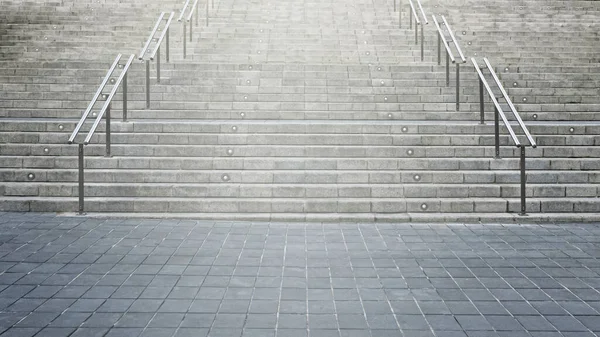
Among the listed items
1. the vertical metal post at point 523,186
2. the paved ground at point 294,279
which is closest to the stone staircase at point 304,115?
the vertical metal post at point 523,186

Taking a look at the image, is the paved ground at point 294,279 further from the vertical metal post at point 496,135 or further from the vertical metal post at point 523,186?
the vertical metal post at point 496,135

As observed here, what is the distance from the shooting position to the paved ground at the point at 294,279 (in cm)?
371

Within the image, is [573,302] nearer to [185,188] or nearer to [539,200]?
[539,200]

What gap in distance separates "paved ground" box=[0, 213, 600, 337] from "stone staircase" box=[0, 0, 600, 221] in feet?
2.08

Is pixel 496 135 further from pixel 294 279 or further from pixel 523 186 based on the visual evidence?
pixel 294 279

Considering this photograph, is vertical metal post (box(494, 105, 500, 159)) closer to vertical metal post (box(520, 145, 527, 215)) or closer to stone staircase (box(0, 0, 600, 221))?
stone staircase (box(0, 0, 600, 221))

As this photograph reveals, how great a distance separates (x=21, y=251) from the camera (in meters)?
5.32

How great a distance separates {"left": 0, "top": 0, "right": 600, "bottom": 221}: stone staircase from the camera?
7.20 metres

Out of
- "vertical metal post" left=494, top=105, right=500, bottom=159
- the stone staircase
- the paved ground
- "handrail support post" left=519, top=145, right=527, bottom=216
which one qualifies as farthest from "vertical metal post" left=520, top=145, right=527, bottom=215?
"vertical metal post" left=494, top=105, right=500, bottom=159

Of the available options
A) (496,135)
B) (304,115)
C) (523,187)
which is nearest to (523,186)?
(523,187)

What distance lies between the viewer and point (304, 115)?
957cm

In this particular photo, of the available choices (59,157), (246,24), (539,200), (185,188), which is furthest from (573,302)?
(246,24)

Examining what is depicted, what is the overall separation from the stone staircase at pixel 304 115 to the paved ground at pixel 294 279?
63cm

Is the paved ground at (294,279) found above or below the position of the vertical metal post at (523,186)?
below
